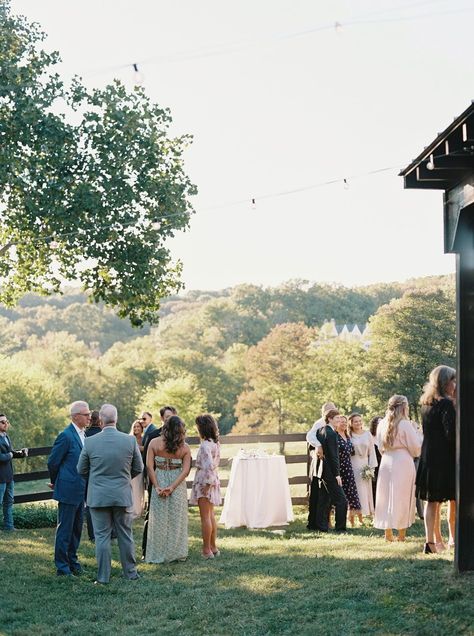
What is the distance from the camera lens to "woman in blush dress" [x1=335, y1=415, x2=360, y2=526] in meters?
12.5

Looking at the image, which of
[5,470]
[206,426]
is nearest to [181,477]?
[206,426]

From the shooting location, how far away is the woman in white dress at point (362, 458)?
12.8 m

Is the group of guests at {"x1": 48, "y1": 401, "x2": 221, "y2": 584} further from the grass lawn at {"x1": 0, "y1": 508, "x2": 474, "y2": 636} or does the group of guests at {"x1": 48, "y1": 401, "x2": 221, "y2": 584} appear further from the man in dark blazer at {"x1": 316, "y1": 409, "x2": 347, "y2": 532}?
the man in dark blazer at {"x1": 316, "y1": 409, "x2": 347, "y2": 532}

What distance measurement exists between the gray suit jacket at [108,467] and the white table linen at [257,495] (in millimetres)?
4333

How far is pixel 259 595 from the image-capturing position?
7.84 metres

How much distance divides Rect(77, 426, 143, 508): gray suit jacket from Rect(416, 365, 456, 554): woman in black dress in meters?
2.94

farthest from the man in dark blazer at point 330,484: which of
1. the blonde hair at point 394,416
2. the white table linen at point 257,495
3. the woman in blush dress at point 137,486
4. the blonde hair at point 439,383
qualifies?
the blonde hair at point 439,383

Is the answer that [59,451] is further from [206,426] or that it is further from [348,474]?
[348,474]

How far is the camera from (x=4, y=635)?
701 centimetres

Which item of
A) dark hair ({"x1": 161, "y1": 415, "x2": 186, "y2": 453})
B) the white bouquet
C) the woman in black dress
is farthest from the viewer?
the white bouquet

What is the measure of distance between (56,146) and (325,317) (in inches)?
2269

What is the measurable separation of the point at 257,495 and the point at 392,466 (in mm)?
3492

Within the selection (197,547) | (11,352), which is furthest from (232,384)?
(197,547)

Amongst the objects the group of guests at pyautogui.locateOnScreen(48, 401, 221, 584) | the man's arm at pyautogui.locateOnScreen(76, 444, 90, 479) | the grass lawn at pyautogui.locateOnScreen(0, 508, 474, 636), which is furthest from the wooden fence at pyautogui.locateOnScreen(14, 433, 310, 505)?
the man's arm at pyautogui.locateOnScreen(76, 444, 90, 479)
